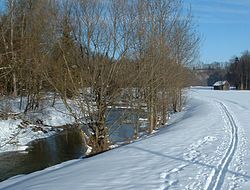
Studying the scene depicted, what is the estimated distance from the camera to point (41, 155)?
65.9ft

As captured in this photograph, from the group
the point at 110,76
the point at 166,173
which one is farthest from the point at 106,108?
the point at 166,173

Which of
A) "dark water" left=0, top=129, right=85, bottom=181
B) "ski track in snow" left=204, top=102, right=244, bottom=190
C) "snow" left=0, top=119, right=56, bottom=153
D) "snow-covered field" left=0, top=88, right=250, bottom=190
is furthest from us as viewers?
"snow" left=0, top=119, right=56, bottom=153

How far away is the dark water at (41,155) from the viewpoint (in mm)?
16750

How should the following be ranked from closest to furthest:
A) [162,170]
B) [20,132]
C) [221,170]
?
[221,170] → [162,170] → [20,132]

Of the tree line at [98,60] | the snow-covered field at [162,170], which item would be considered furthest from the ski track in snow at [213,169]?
the tree line at [98,60]

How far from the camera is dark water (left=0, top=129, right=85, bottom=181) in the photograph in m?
16.8

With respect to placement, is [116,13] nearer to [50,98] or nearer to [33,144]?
[33,144]

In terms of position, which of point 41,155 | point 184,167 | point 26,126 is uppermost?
point 184,167

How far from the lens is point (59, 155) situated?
19781 mm

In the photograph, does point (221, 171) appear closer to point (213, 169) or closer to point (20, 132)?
point (213, 169)

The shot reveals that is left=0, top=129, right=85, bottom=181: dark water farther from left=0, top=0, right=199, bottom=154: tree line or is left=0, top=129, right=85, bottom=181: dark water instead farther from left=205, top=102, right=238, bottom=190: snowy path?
left=205, top=102, right=238, bottom=190: snowy path

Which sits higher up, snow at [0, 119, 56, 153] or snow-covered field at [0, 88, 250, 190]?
snow-covered field at [0, 88, 250, 190]

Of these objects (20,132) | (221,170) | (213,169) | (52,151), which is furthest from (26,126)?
(221,170)

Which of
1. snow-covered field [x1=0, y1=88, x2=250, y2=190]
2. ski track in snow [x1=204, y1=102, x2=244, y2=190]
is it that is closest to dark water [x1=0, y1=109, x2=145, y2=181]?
snow-covered field [x1=0, y1=88, x2=250, y2=190]
